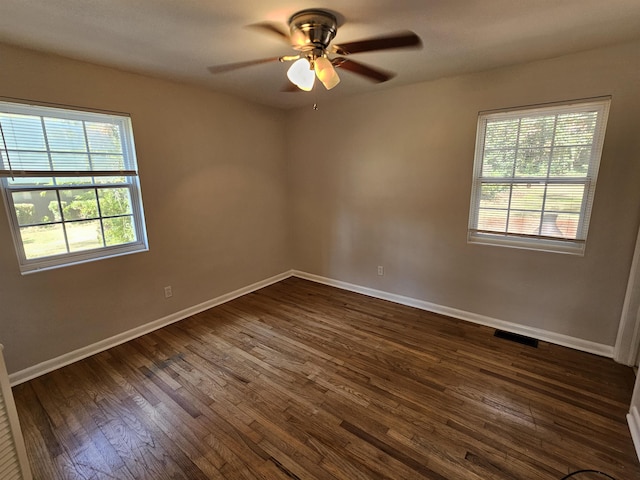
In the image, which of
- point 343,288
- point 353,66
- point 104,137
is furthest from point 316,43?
point 343,288

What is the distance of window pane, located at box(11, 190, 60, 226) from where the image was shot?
2119mm

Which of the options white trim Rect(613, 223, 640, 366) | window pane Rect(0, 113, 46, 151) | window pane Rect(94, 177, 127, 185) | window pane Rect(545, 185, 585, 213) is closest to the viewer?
window pane Rect(0, 113, 46, 151)

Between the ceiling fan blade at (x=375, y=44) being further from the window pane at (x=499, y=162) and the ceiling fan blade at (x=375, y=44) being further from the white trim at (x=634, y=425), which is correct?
the white trim at (x=634, y=425)

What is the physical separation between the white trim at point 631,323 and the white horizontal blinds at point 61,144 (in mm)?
4080

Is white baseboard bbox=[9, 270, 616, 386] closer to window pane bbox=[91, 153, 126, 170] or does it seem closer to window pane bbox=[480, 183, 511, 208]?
window pane bbox=[480, 183, 511, 208]

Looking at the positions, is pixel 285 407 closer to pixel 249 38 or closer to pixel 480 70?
pixel 249 38

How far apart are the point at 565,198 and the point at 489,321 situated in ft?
4.25

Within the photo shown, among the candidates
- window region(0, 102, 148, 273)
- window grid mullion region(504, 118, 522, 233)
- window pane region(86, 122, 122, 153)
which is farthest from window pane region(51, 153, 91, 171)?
window grid mullion region(504, 118, 522, 233)

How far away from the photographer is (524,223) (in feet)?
8.60

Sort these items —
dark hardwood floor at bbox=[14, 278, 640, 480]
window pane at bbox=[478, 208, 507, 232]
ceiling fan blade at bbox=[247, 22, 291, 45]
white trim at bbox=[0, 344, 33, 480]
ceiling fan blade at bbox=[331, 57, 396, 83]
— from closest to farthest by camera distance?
white trim at bbox=[0, 344, 33, 480] → dark hardwood floor at bbox=[14, 278, 640, 480] → ceiling fan blade at bbox=[247, 22, 291, 45] → ceiling fan blade at bbox=[331, 57, 396, 83] → window pane at bbox=[478, 208, 507, 232]

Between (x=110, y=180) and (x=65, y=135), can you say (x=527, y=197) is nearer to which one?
(x=110, y=180)

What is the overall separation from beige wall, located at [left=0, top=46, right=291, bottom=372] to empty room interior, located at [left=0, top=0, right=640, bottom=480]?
0.02 meters

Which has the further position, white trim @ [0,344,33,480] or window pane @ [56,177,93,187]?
window pane @ [56,177,93,187]

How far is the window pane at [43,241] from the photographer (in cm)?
218
